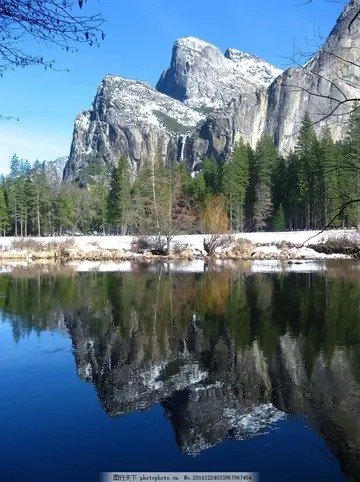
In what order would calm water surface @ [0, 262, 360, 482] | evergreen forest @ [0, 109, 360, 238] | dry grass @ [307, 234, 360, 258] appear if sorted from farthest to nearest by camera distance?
evergreen forest @ [0, 109, 360, 238], dry grass @ [307, 234, 360, 258], calm water surface @ [0, 262, 360, 482]

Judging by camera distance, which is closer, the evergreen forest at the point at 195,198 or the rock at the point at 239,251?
the rock at the point at 239,251

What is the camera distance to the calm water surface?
640 cm

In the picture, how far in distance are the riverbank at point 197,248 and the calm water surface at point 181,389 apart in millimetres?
25019

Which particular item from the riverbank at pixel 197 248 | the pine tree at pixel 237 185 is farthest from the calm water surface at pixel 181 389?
the pine tree at pixel 237 185

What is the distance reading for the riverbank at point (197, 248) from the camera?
140 feet

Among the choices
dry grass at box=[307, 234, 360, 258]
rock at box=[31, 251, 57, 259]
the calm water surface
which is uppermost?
dry grass at box=[307, 234, 360, 258]

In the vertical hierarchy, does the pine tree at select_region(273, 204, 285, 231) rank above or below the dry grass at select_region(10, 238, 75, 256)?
above

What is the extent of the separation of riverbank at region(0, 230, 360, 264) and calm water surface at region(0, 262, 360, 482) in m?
25.0

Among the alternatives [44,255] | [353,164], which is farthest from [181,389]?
[44,255]

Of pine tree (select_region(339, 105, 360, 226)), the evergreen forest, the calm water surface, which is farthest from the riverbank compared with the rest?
the calm water surface

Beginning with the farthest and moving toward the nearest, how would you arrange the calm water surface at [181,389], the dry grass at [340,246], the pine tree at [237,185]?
1. the pine tree at [237,185]
2. the dry grass at [340,246]
3. the calm water surface at [181,389]

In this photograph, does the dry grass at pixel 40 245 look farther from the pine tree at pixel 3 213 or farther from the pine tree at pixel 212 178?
the pine tree at pixel 212 178

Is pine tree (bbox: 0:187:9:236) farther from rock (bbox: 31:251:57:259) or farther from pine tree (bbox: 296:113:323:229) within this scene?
pine tree (bbox: 296:113:323:229)

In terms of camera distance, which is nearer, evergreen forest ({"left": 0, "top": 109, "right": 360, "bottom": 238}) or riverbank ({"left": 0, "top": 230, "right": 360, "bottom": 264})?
riverbank ({"left": 0, "top": 230, "right": 360, "bottom": 264})
